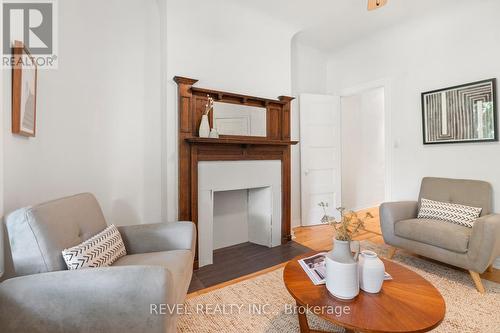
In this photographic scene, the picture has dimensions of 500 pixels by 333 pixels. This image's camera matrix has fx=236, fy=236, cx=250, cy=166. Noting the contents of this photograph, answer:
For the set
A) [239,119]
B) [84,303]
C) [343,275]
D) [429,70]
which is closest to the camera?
[84,303]

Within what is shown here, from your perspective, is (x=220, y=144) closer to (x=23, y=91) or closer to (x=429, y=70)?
(x=23, y=91)

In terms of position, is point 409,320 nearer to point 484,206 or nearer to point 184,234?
point 184,234

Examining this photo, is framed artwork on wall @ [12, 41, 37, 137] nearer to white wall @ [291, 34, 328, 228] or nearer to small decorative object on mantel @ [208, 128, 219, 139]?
small decorative object on mantel @ [208, 128, 219, 139]

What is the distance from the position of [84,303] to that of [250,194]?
212 centimetres

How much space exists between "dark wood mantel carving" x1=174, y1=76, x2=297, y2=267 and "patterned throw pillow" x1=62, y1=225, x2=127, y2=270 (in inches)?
30.2

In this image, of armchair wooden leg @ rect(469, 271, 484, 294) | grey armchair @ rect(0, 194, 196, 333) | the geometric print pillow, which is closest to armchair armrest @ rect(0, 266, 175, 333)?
grey armchair @ rect(0, 194, 196, 333)

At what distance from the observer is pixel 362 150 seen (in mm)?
4797

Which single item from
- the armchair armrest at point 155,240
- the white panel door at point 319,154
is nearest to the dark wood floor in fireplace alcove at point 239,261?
the armchair armrest at point 155,240

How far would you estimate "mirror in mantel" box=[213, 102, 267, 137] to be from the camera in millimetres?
2574

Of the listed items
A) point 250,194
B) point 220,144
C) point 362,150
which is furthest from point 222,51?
point 362,150

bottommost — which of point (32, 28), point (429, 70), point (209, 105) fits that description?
point (209, 105)

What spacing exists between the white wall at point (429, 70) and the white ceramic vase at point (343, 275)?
7.31ft

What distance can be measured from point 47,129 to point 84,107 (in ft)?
1.21

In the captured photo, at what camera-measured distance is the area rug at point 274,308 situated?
149cm
